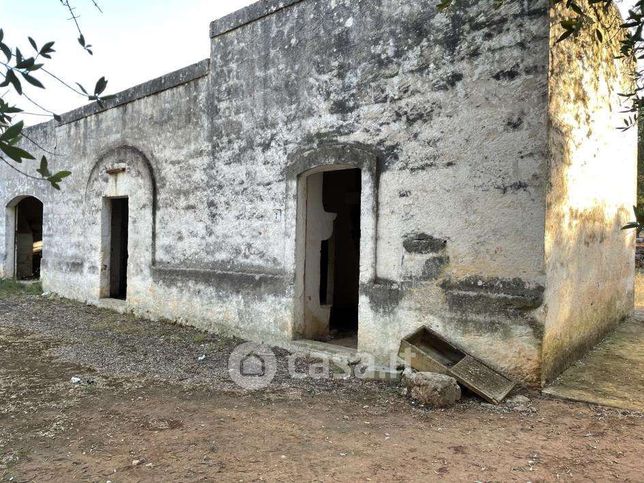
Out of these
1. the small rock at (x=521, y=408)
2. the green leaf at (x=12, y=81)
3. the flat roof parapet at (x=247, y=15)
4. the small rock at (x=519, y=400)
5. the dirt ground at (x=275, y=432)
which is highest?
the flat roof parapet at (x=247, y=15)

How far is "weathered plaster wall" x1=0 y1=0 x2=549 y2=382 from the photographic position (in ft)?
14.3

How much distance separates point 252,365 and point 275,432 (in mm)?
1919

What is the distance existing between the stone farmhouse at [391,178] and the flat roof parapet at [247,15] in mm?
32

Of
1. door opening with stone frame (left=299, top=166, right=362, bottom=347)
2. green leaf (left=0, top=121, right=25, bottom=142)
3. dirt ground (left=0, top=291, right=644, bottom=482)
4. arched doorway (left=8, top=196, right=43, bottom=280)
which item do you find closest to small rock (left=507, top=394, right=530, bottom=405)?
dirt ground (left=0, top=291, right=644, bottom=482)

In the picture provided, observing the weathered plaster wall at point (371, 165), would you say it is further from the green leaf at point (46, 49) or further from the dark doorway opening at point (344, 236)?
the green leaf at point (46, 49)

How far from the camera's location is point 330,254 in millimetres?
7535

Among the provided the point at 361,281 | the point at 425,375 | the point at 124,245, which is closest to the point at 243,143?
the point at 361,281

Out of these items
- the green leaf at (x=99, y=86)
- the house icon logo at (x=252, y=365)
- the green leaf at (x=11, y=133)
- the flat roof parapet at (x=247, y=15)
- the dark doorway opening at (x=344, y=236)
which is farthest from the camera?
the dark doorway opening at (x=344, y=236)

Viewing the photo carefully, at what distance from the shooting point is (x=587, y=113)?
5.25 metres

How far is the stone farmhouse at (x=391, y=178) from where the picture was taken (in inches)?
172

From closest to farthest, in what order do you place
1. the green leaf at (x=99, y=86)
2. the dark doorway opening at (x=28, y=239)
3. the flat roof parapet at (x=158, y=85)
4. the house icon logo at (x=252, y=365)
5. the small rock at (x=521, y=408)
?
1. the green leaf at (x=99, y=86)
2. the small rock at (x=521, y=408)
3. the house icon logo at (x=252, y=365)
4. the flat roof parapet at (x=158, y=85)
5. the dark doorway opening at (x=28, y=239)

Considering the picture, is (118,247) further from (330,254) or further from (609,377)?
(609,377)

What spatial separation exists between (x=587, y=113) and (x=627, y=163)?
9.72ft

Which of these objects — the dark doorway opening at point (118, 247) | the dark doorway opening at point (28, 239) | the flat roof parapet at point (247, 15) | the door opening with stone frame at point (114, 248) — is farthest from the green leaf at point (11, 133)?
the dark doorway opening at point (28, 239)
